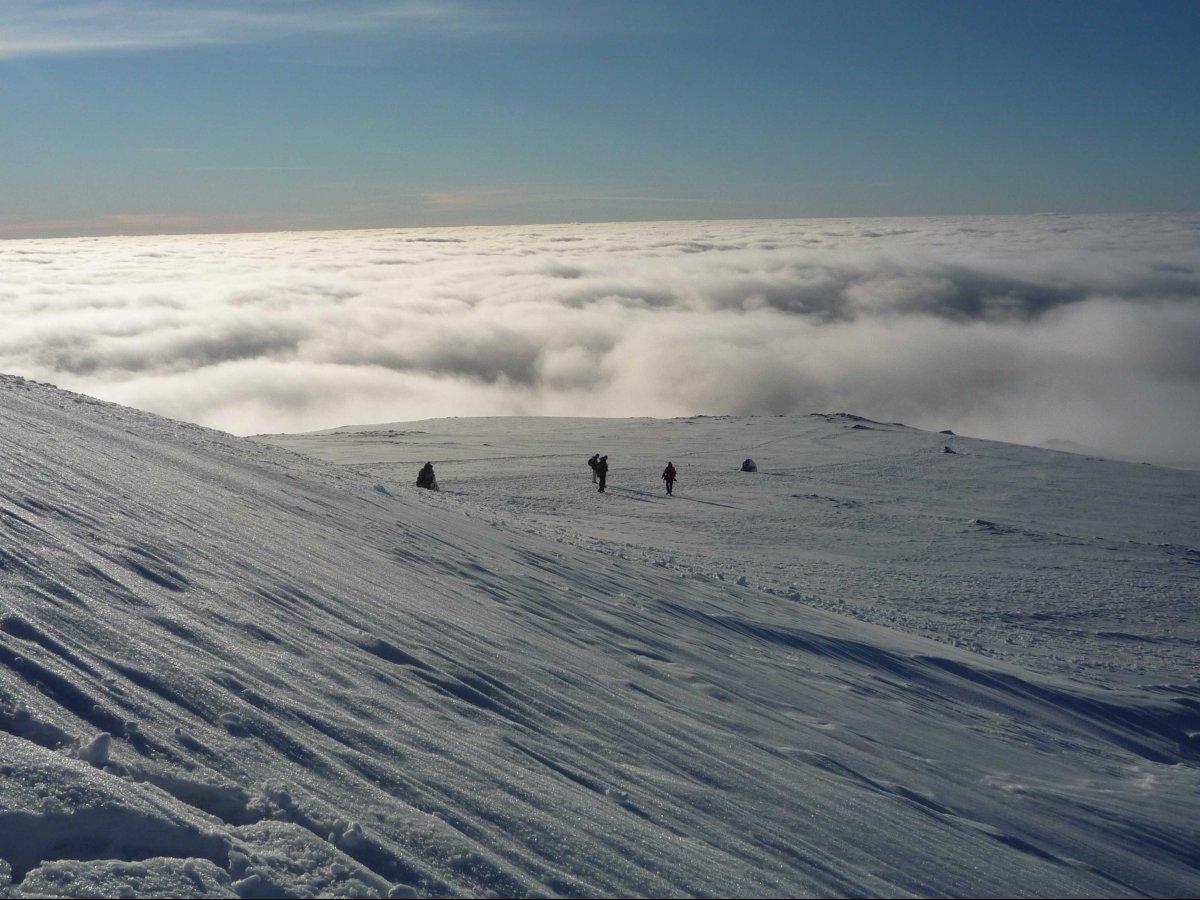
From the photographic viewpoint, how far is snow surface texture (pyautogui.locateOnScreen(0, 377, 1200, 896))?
10.5ft

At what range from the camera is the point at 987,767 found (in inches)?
266

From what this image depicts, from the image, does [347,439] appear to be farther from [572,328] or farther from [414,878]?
[572,328]

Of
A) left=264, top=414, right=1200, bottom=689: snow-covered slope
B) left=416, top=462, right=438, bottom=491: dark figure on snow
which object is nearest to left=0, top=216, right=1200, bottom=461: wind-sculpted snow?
left=264, top=414, right=1200, bottom=689: snow-covered slope

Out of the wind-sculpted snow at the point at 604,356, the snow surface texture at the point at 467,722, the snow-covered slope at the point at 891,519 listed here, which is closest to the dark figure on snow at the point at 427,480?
the snow-covered slope at the point at 891,519

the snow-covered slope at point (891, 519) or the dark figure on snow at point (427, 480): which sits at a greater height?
the dark figure on snow at point (427, 480)

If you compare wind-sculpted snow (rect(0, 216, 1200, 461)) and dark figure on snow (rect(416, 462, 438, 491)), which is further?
wind-sculpted snow (rect(0, 216, 1200, 461))

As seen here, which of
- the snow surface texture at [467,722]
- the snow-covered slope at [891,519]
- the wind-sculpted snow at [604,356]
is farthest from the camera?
the wind-sculpted snow at [604,356]

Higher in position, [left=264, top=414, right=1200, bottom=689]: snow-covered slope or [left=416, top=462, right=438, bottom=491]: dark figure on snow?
[left=416, top=462, right=438, bottom=491]: dark figure on snow

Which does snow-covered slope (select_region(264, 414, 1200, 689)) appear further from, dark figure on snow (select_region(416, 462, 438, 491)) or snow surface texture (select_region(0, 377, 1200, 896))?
snow surface texture (select_region(0, 377, 1200, 896))

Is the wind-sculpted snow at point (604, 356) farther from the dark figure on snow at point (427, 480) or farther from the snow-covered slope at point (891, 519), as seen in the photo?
the dark figure on snow at point (427, 480)

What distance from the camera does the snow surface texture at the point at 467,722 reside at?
321cm

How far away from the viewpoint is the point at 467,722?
15.6ft

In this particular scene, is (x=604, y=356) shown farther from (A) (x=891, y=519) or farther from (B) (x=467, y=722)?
(B) (x=467, y=722)

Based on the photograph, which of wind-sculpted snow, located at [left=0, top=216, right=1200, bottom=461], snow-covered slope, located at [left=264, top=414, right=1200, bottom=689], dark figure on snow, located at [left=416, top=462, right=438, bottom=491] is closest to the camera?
snow-covered slope, located at [left=264, top=414, right=1200, bottom=689]
